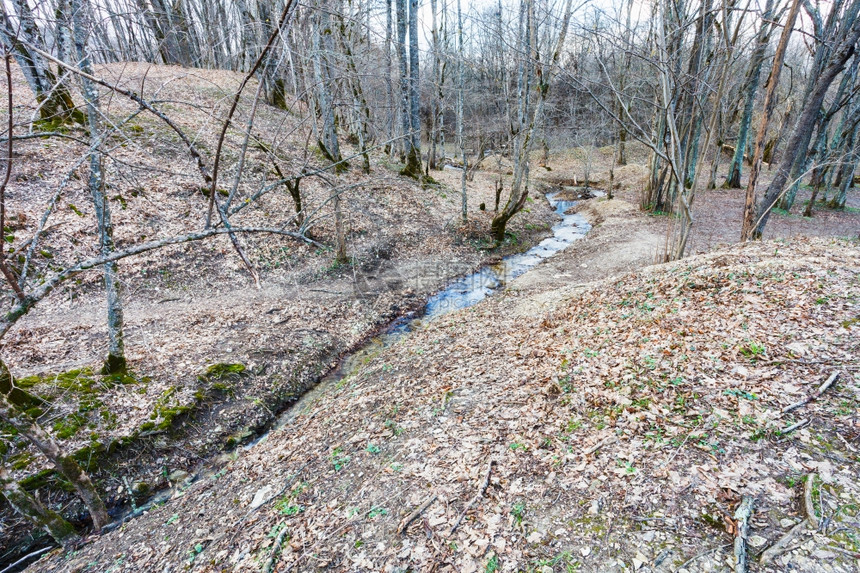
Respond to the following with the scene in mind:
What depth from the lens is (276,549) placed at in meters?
3.96

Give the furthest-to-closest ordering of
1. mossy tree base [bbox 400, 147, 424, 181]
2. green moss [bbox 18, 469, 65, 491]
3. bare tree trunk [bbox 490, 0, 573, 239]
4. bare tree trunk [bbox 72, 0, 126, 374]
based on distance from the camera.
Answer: mossy tree base [bbox 400, 147, 424, 181] < bare tree trunk [bbox 490, 0, 573, 239] < green moss [bbox 18, 469, 65, 491] < bare tree trunk [bbox 72, 0, 126, 374]

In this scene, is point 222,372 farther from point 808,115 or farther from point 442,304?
point 808,115

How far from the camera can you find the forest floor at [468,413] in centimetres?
326

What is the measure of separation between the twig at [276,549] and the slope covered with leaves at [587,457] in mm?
35

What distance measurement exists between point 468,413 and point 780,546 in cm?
324

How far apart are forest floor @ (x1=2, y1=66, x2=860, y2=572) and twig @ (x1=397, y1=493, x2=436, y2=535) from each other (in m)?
0.06

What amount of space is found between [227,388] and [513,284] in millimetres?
8395

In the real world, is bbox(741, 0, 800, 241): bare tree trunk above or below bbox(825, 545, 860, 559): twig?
above

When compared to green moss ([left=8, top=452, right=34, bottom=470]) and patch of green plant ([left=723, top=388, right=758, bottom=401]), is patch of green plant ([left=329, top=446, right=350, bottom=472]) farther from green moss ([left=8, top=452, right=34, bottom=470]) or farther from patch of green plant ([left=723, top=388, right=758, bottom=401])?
patch of green plant ([left=723, top=388, right=758, bottom=401])

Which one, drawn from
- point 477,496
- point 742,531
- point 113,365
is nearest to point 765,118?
point 742,531

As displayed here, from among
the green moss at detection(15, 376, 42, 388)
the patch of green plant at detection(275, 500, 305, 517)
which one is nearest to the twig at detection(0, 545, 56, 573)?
the green moss at detection(15, 376, 42, 388)

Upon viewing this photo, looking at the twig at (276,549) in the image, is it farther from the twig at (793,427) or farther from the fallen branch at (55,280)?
the twig at (793,427)

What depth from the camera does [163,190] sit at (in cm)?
1257

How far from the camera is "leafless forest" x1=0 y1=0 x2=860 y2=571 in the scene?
11.5ft
